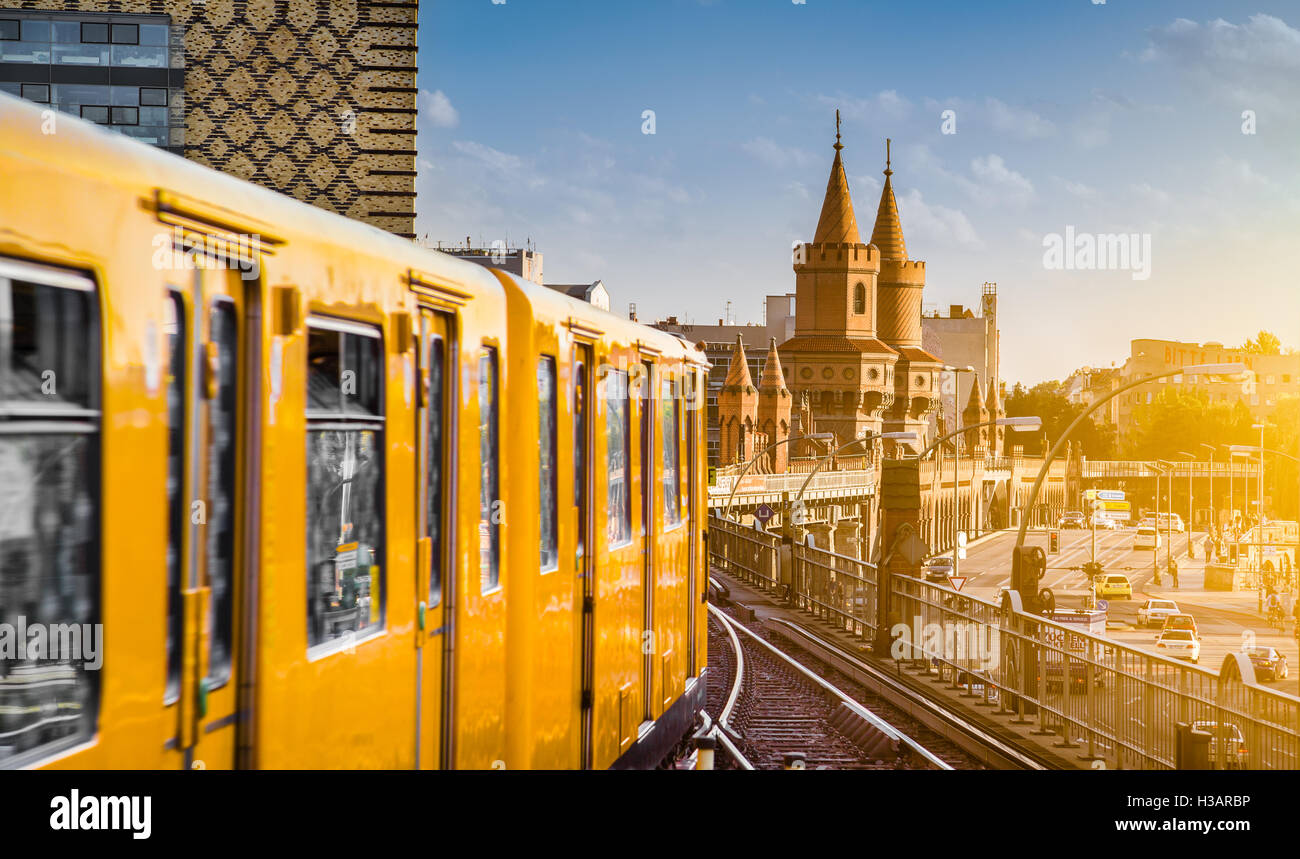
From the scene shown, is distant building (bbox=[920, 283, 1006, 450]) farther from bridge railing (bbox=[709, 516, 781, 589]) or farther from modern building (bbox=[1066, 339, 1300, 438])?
bridge railing (bbox=[709, 516, 781, 589])

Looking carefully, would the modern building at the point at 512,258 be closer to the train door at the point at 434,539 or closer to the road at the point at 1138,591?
the road at the point at 1138,591

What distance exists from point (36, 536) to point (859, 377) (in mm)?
126706

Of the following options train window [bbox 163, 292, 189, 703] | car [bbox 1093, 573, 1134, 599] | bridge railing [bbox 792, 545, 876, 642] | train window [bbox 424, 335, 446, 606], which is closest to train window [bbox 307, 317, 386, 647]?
train window [bbox 424, 335, 446, 606]

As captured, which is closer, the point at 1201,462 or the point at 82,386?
the point at 82,386

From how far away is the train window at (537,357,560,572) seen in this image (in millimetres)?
7035

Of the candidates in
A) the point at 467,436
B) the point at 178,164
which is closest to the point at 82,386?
the point at 178,164

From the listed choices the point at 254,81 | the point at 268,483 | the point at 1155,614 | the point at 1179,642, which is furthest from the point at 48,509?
the point at 1155,614

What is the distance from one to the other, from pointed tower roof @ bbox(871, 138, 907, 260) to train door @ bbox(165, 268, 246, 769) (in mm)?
142114

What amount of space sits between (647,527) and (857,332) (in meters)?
126

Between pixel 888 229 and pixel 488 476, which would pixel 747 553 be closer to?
pixel 488 476

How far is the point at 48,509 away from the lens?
335 centimetres
